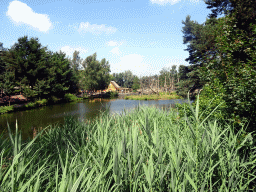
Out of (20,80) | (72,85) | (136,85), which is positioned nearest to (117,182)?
(20,80)

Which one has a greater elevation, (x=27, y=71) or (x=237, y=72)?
(x=27, y=71)

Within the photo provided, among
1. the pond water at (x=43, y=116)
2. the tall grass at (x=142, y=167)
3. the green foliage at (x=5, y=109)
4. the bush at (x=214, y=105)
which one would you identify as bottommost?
the pond water at (x=43, y=116)

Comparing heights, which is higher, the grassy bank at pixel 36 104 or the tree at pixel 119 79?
the tree at pixel 119 79

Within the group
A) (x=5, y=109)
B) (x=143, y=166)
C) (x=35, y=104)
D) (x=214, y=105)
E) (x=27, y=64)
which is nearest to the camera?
(x=143, y=166)

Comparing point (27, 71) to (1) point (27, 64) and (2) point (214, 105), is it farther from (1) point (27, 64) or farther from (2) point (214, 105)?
(2) point (214, 105)

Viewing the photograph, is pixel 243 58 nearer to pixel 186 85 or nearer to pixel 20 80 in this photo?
pixel 186 85

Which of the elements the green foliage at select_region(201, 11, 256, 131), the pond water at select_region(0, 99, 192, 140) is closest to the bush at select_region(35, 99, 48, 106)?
the pond water at select_region(0, 99, 192, 140)

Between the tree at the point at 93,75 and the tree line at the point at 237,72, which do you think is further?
the tree at the point at 93,75

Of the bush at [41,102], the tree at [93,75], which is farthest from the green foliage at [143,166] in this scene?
the tree at [93,75]

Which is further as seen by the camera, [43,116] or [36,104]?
[36,104]

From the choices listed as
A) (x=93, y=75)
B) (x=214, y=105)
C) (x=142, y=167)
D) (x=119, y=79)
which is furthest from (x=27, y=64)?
(x=119, y=79)

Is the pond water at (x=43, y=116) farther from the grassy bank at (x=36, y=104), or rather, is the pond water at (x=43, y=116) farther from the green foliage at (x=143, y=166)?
the green foliage at (x=143, y=166)

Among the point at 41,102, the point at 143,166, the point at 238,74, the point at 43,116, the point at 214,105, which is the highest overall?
the point at 238,74

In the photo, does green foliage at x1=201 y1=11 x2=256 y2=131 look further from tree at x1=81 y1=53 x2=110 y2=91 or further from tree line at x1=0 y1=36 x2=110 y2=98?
tree at x1=81 y1=53 x2=110 y2=91
